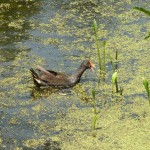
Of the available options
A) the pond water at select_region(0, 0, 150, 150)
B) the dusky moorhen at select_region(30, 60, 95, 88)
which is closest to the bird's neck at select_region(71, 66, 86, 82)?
the dusky moorhen at select_region(30, 60, 95, 88)

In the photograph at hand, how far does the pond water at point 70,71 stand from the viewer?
6.38 m

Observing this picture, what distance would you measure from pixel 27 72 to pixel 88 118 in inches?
72.6

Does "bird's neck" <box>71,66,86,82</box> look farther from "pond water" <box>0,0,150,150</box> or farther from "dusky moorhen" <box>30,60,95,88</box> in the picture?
"pond water" <box>0,0,150,150</box>

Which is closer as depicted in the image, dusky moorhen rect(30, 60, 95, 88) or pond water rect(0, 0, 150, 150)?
pond water rect(0, 0, 150, 150)

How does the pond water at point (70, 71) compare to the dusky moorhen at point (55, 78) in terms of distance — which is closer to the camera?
the pond water at point (70, 71)

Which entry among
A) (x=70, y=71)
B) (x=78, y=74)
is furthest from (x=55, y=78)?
(x=70, y=71)

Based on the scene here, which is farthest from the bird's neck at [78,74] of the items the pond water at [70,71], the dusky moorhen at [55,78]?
the pond water at [70,71]

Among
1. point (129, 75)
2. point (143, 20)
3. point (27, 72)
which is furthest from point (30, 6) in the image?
point (129, 75)

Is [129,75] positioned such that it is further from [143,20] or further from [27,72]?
[143,20]

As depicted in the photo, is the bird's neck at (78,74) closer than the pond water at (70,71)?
No

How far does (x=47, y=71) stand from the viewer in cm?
792

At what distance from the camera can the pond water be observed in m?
6.38

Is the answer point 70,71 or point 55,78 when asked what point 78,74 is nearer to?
point 55,78

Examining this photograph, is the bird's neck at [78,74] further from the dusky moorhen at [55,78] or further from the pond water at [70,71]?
the pond water at [70,71]
